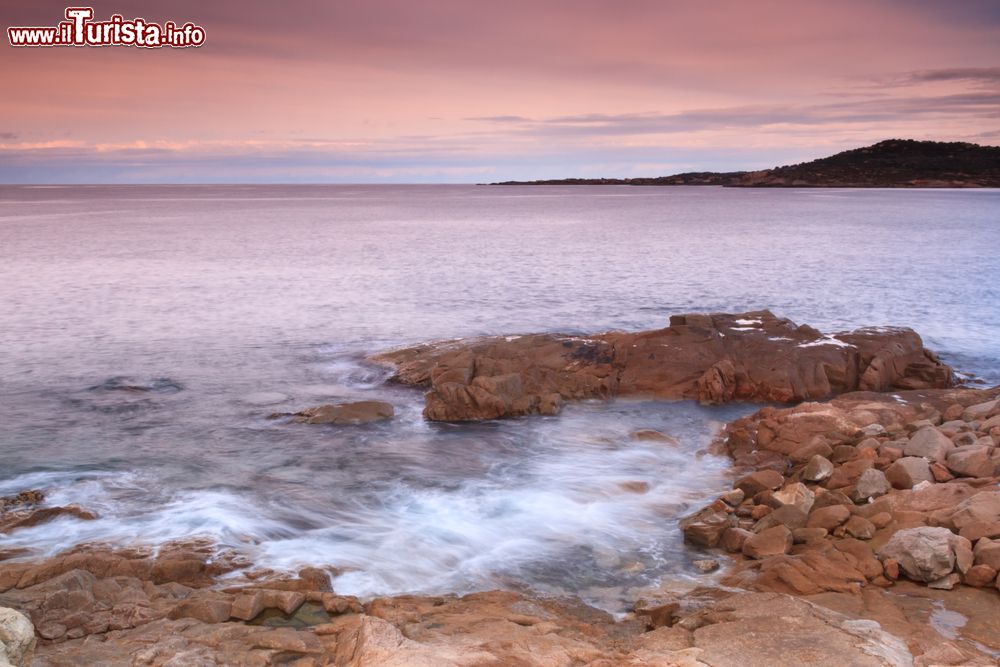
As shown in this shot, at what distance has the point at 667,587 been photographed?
30.4 ft

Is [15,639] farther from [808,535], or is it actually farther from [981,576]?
[981,576]

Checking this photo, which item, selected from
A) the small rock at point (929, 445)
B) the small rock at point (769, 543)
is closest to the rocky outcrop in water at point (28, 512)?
the small rock at point (769, 543)

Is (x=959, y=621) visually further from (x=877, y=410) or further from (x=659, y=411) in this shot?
(x=659, y=411)

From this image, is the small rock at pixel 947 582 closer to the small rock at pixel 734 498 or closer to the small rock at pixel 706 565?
the small rock at pixel 706 565

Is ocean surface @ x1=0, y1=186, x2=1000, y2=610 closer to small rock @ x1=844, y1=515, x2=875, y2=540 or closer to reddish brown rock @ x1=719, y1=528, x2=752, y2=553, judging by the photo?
reddish brown rock @ x1=719, y1=528, x2=752, y2=553

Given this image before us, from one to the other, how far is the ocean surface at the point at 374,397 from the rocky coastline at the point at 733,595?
771mm

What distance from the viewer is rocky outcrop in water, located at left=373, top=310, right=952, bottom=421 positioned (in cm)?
1708

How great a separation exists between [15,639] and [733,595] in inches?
248

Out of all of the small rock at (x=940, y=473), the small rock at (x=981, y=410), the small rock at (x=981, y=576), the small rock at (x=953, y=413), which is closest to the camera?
the small rock at (x=981, y=576)

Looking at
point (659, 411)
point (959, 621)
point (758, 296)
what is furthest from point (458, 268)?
point (959, 621)

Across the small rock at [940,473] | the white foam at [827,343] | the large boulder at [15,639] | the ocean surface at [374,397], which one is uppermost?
the white foam at [827,343]

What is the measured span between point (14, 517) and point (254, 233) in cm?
6367

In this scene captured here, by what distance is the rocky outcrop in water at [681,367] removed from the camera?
1708 cm

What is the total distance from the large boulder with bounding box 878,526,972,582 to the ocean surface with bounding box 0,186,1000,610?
2363 mm
